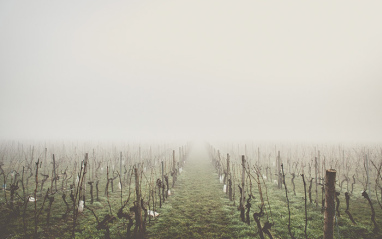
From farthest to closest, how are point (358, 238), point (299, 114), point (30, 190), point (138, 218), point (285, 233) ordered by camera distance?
point (299, 114), point (30, 190), point (285, 233), point (358, 238), point (138, 218)

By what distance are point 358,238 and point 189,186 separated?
9.94 m

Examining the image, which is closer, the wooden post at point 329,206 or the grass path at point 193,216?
the wooden post at point 329,206

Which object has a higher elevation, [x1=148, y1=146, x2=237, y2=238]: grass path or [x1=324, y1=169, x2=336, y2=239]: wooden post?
[x1=324, y1=169, x2=336, y2=239]: wooden post

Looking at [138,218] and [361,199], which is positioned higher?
[138,218]

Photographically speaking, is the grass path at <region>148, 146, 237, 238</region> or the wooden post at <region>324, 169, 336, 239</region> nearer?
the wooden post at <region>324, 169, 336, 239</region>

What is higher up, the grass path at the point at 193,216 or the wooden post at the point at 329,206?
the wooden post at the point at 329,206

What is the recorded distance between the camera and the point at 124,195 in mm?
11617

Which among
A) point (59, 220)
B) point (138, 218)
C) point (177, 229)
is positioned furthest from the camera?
point (59, 220)

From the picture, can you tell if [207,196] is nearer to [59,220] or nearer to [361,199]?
[59,220]

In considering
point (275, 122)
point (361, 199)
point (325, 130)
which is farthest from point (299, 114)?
point (361, 199)

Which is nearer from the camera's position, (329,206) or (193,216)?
(329,206)

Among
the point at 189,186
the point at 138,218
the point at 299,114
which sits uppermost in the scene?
the point at 299,114

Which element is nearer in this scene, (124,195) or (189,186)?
(124,195)

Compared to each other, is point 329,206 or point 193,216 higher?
point 329,206
